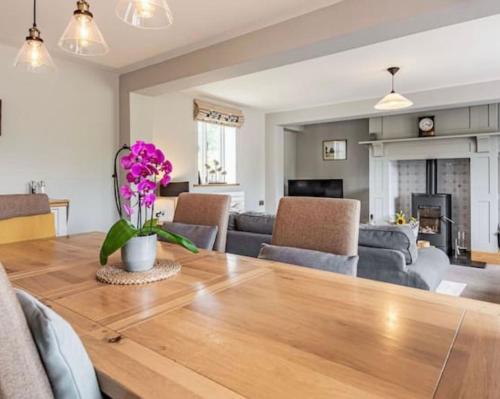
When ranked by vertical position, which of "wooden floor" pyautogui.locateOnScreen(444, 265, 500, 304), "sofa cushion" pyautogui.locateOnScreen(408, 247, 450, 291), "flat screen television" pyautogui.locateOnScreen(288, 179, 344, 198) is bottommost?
"wooden floor" pyautogui.locateOnScreen(444, 265, 500, 304)

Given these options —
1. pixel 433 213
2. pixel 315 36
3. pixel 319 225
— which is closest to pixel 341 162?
pixel 433 213

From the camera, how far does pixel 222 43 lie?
3146mm

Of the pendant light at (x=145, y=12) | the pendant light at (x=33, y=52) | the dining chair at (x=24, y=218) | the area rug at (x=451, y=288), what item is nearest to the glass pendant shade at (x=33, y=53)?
the pendant light at (x=33, y=52)

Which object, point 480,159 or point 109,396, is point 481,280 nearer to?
point 480,159

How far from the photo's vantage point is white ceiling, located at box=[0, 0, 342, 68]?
99.5 inches

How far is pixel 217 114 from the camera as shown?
18.0ft

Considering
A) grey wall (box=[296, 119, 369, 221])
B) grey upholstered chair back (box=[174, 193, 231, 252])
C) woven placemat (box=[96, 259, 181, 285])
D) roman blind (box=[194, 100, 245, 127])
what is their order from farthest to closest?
1. grey wall (box=[296, 119, 369, 221])
2. roman blind (box=[194, 100, 245, 127])
3. grey upholstered chair back (box=[174, 193, 231, 252])
4. woven placemat (box=[96, 259, 181, 285])

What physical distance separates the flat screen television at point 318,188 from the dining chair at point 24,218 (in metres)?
4.90

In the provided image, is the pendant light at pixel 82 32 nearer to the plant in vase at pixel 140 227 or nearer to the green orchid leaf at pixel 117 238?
the plant in vase at pixel 140 227

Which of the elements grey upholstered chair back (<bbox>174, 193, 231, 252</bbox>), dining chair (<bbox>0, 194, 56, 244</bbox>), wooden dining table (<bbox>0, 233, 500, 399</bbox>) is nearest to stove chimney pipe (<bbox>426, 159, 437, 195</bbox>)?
grey upholstered chair back (<bbox>174, 193, 231, 252</bbox>)

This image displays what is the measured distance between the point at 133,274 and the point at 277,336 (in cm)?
68

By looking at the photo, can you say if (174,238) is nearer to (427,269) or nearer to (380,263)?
(380,263)

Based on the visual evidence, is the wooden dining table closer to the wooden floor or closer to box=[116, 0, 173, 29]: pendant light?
box=[116, 0, 173, 29]: pendant light

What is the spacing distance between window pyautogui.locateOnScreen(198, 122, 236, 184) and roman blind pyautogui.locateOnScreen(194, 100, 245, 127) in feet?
Result: 0.44
